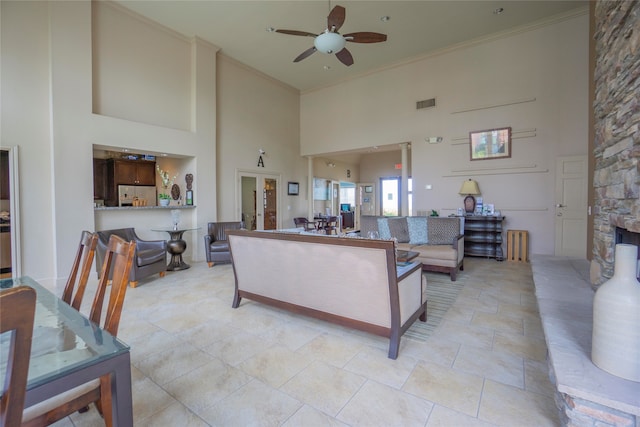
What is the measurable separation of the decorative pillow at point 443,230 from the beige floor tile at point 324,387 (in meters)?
3.48

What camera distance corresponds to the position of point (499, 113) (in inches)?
239

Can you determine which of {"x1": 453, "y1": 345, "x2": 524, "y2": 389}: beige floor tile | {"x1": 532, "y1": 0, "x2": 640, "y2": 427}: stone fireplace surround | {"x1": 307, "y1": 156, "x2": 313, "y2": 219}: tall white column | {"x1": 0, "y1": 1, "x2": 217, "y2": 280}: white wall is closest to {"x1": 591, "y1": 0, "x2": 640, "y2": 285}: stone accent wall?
{"x1": 532, "y1": 0, "x2": 640, "y2": 427}: stone fireplace surround

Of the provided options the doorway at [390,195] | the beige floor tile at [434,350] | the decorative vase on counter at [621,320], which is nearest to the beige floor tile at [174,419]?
the beige floor tile at [434,350]

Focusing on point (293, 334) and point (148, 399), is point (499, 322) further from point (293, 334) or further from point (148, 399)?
point (148, 399)

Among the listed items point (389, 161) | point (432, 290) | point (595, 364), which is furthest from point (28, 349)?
point (389, 161)

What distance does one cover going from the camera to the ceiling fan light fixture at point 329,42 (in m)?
3.87

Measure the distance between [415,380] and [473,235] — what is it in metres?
5.02

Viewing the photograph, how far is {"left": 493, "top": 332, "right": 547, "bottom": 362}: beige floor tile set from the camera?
2.33m

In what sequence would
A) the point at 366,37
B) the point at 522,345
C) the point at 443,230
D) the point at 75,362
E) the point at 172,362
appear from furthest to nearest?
the point at 443,230, the point at 366,37, the point at 522,345, the point at 172,362, the point at 75,362

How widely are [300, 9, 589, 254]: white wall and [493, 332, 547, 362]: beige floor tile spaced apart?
13.5 ft

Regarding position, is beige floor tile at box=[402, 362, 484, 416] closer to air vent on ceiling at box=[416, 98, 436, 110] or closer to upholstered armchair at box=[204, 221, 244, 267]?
upholstered armchair at box=[204, 221, 244, 267]

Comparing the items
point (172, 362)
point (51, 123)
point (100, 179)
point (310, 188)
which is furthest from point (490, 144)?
point (100, 179)

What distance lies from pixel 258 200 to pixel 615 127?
272 inches

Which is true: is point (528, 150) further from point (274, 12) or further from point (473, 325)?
point (274, 12)
